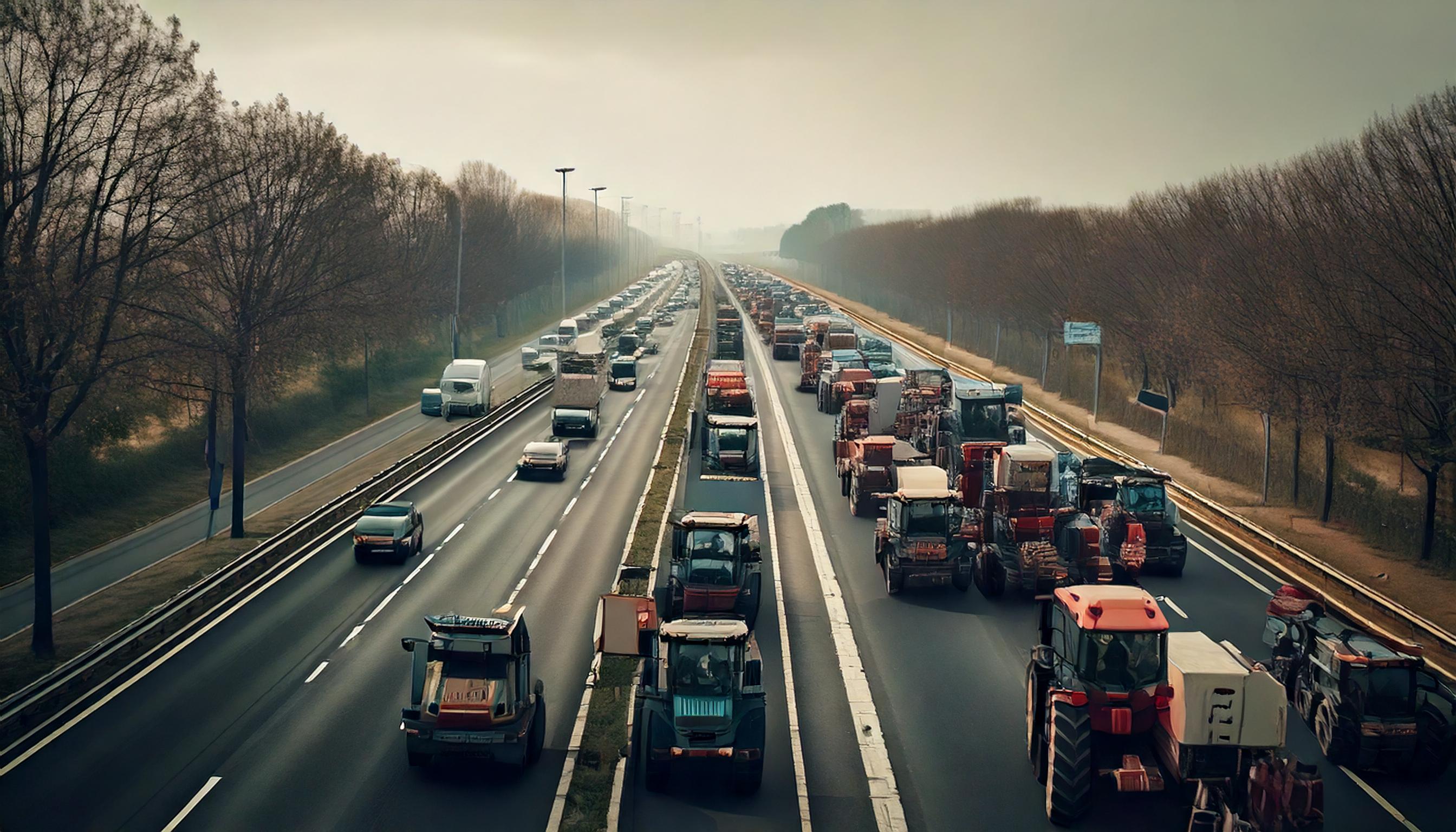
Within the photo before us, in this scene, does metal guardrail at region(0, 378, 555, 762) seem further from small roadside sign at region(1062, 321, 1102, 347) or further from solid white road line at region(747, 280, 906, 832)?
small roadside sign at region(1062, 321, 1102, 347)

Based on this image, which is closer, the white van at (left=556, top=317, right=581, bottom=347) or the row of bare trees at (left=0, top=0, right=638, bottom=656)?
the row of bare trees at (left=0, top=0, right=638, bottom=656)

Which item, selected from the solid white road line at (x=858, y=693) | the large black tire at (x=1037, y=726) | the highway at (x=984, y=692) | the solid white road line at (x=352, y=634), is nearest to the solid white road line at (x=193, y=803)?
the solid white road line at (x=352, y=634)

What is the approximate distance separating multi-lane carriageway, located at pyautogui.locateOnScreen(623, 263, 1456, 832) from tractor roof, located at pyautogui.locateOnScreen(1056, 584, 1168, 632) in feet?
10.8

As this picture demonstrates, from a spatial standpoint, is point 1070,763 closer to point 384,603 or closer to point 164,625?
point 384,603

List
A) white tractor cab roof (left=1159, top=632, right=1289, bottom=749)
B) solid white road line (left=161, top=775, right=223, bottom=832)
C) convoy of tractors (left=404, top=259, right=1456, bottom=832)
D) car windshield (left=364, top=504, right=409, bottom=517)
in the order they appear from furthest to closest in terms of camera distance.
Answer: car windshield (left=364, top=504, right=409, bottom=517), solid white road line (left=161, top=775, right=223, bottom=832), convoy of tractors (left=404, top=259, right=1456, bottom=832), white tractor cab roof (left=1159, top=632, right=1289, bottom=749)

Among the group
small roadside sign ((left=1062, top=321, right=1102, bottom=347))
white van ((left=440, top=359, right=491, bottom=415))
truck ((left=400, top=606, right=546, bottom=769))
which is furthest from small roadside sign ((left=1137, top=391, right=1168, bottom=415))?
truck ((left=400, top=606, right=546, bottom=769))

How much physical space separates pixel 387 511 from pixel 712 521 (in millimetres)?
13298

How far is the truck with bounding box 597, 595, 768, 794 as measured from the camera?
1989 cm

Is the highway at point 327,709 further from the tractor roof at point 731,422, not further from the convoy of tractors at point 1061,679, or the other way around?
the tractor roof at point 731,422

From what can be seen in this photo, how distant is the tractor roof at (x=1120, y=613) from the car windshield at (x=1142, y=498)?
1656cm

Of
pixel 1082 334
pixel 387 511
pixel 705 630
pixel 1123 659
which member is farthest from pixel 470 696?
pixel 1082 334

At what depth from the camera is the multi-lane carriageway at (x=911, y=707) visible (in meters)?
20.1

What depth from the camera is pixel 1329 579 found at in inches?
1342

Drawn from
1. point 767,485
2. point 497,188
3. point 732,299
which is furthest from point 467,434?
point 732,299
